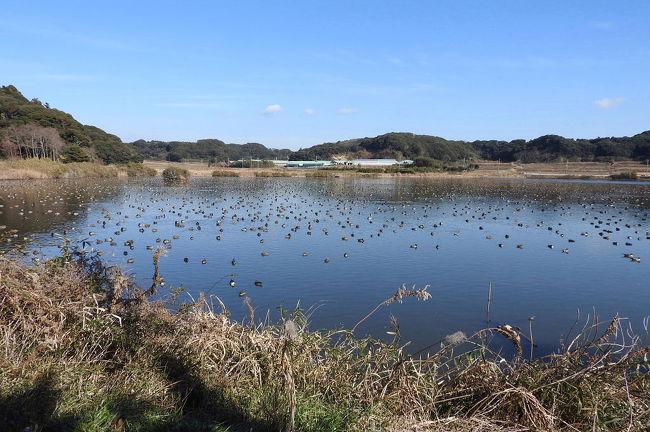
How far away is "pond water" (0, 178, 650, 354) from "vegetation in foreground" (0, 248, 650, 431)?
101cm

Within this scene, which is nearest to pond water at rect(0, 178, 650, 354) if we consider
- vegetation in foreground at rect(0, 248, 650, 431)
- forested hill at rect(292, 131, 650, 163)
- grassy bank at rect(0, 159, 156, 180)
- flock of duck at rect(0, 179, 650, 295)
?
→ flock of duck at rect(0, 179, 650, 295)

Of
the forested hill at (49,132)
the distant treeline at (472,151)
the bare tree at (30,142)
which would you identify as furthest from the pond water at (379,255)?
the distant treeline at (472,151)

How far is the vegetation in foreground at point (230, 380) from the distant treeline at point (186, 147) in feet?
274

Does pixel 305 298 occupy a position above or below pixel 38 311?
below

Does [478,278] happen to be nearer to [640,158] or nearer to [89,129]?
[89,129]

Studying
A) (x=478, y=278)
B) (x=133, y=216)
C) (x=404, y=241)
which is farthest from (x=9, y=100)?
(x=478, y=278)

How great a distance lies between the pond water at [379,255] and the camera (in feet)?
39.8

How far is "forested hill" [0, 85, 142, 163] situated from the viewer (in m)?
75.3

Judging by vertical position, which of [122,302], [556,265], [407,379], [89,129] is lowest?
[556,265]

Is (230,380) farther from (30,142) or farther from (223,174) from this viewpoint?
(30,142)

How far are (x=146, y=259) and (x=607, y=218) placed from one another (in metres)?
30.5

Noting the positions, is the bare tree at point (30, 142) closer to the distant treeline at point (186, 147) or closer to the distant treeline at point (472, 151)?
the distant treeline at point (186, 147)

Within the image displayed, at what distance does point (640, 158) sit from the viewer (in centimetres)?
13725

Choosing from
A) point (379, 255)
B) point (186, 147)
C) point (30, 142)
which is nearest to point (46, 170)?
point (30, 142)
